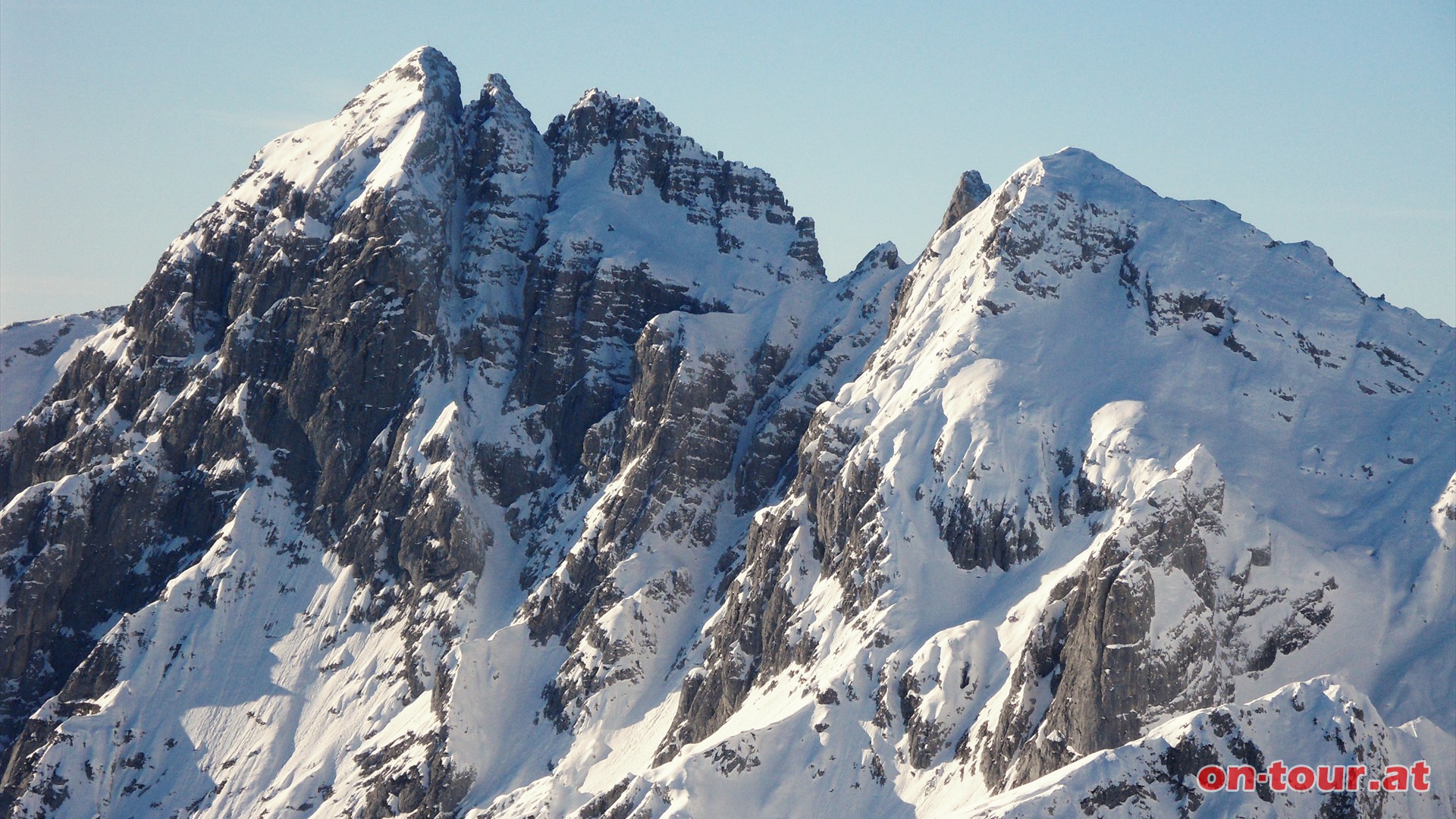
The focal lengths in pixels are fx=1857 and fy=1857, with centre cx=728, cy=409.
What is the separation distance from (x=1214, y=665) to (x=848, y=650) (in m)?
40.4

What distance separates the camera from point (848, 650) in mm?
199250

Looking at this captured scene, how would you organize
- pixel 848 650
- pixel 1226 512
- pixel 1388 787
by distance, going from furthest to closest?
pixel 848 650
pixel 1226 512
pixel 1388 787

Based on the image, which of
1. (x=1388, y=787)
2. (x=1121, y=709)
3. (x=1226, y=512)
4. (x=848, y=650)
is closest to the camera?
(x=1388, y=787)

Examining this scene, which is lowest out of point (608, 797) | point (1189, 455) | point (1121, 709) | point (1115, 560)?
point (608, 797)

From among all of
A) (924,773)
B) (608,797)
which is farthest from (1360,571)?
(608,797)

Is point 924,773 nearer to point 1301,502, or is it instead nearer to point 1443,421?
point 1301,502

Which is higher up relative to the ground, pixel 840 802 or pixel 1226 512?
pixel 1226 512

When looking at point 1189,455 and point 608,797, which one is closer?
point 1189,455

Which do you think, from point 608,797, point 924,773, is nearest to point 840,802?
point 924,773

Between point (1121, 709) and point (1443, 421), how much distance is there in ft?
181

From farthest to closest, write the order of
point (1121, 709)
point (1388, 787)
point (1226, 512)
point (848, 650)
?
point (848, 650), point (1226, 512), point (1121, 709), point (1388, 787)

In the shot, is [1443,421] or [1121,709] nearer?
[1121,709]

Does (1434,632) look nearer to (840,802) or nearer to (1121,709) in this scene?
(1121,709)

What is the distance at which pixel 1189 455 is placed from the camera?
185375 millimetres
